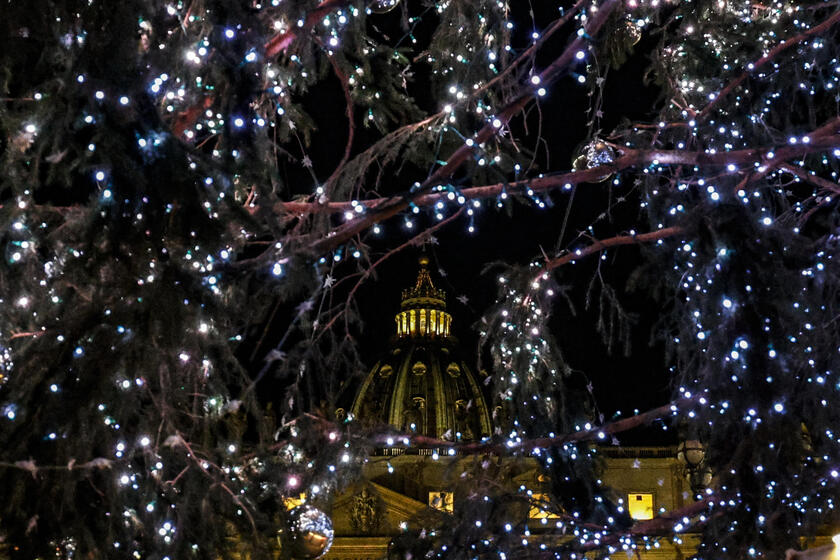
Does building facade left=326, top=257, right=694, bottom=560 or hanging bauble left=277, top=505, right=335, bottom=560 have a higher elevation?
building facade left=326, top=257, right=694, bottom=560

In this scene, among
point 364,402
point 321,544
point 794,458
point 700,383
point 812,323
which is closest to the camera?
point 321,544

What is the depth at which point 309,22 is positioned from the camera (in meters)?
5.25

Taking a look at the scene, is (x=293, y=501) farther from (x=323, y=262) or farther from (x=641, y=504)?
(x=641, y=504)

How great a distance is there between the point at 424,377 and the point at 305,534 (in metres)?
85.7

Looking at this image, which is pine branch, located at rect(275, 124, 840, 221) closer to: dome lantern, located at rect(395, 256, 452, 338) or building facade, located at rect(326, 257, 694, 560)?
building facade, located at rect(326, 257, 694, 560)

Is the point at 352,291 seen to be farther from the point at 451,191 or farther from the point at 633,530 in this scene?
the point at 633,530

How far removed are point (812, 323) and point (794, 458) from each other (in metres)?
1.10

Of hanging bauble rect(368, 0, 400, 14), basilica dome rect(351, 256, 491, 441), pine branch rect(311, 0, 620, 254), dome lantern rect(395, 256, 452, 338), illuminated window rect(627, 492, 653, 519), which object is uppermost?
dome lantern rect(395, 256, 452, 338)

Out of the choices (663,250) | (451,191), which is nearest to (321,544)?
(451,191)

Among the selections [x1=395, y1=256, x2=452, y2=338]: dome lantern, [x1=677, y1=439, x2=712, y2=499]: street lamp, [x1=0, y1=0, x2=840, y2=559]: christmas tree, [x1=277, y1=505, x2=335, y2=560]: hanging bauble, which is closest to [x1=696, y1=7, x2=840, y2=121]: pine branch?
[x1=0, y1=0, x2=840, y2=559]: christmas tree

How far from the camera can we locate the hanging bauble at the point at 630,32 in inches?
285

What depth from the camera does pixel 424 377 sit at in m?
90.9

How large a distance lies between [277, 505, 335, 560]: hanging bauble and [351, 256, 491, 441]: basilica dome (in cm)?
7454

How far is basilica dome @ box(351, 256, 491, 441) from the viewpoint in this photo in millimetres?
84688
